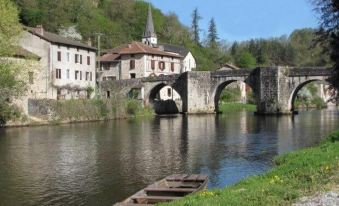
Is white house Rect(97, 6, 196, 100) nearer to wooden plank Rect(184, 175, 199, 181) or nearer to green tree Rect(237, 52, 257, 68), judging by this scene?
green tree Rect(237, 52, 257, 68)

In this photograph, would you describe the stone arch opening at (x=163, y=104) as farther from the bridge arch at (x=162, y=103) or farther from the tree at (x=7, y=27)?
the tree at (x=7, y=27)

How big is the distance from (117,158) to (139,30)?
339 ft

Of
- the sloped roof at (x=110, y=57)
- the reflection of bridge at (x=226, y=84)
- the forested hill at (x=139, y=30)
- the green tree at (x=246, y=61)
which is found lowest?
→ the reflection of bridge at (x=226, y=84)

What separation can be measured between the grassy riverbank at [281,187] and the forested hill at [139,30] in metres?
81.8

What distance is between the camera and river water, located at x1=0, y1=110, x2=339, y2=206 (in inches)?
760

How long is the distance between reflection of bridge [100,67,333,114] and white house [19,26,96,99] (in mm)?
5632

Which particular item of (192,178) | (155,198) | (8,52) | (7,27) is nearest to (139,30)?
(8,52)

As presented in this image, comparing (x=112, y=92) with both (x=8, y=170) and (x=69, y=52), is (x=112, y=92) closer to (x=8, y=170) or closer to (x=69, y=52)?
(x=69, y=52)

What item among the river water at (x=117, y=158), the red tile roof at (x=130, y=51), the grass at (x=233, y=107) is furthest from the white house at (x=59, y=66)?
the grass at (x=233, y=107)

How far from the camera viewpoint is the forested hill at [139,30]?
9925 centimetres

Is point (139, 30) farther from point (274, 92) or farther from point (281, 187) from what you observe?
point (281, 187)

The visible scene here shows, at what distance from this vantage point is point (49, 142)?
34938 mm

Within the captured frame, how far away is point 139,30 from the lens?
128 meters

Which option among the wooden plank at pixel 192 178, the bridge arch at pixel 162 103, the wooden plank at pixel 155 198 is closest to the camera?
the wooden plank at pixel 155 198
